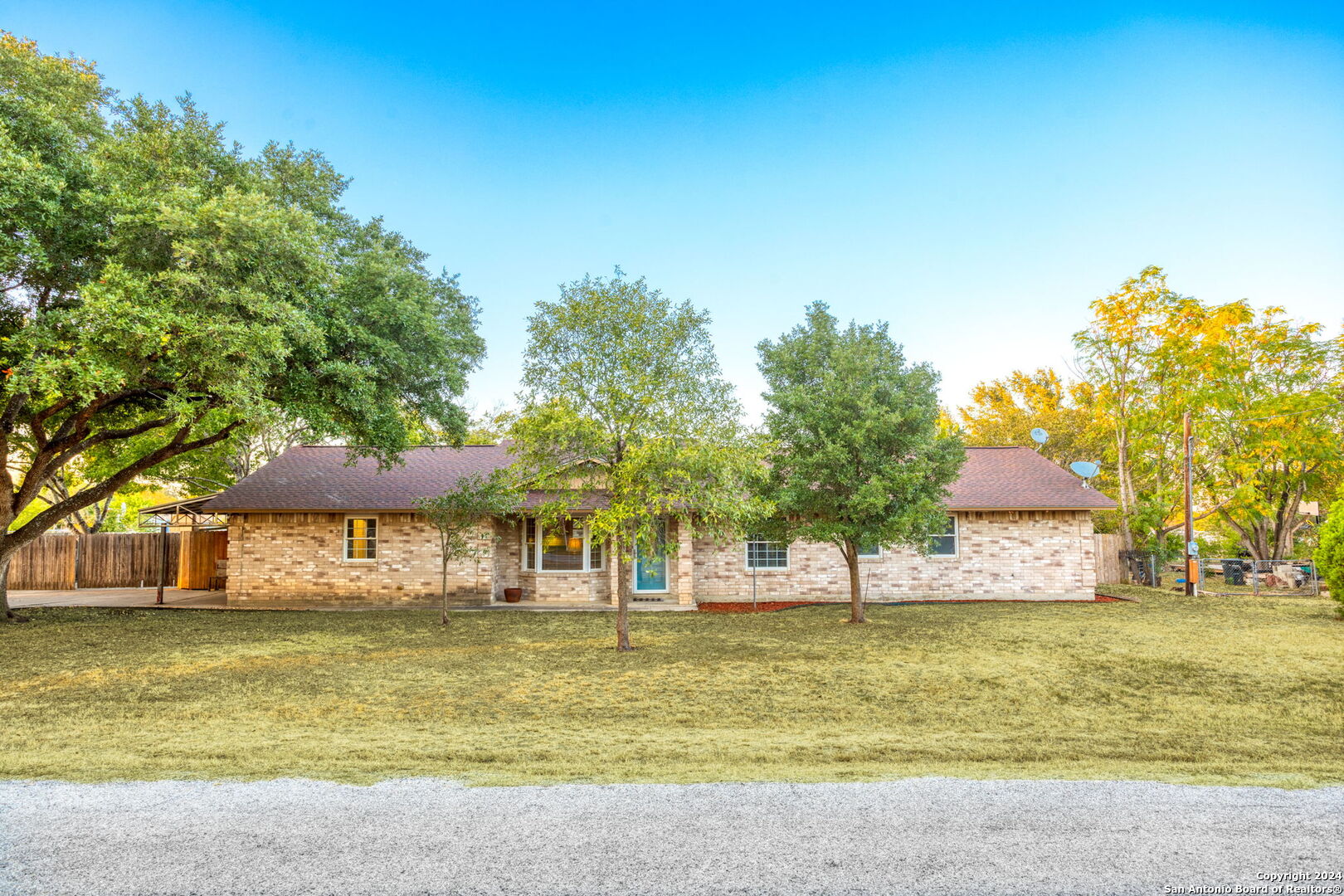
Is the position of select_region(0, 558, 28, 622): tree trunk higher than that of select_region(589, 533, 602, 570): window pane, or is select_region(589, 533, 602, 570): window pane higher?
select_region(589, 533, 602, 570): window pane

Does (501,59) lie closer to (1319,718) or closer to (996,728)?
(996,728)

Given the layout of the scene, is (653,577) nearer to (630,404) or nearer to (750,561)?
(750,561)

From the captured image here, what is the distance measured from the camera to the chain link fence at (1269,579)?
67.9 ft

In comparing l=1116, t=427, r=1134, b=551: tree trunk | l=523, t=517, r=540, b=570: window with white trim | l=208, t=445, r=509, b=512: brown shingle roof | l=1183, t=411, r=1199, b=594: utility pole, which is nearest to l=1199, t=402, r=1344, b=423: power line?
l=1183, t=411, r=1199, b=594: utility pole

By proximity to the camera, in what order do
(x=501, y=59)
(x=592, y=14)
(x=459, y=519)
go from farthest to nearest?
1. (x=501, y=59)
2. (x=592, y=14)
3. (x=459, y=519)

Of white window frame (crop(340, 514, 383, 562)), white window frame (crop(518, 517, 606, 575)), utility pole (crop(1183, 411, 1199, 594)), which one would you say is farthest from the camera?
utility pole (crop(1183, 411, 1199, 594))

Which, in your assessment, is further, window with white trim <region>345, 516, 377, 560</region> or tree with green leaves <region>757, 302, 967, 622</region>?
window with white trim <region>345, 516, 377, 560</region>

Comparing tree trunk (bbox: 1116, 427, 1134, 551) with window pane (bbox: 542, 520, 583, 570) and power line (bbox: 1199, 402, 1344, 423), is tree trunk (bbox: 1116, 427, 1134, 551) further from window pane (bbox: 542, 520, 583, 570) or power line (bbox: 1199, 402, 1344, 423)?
window pane (bbox: 542, 520, 583, 570)

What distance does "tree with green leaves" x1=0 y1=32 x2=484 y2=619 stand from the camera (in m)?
9.77

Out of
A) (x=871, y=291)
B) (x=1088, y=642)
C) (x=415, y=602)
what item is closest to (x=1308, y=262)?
(x=871, y=291)

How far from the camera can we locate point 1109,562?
24.9 m

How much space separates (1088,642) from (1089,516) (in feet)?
28.8

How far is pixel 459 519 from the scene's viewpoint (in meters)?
14.4

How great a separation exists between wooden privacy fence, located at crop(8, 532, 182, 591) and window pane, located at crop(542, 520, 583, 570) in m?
14.8
